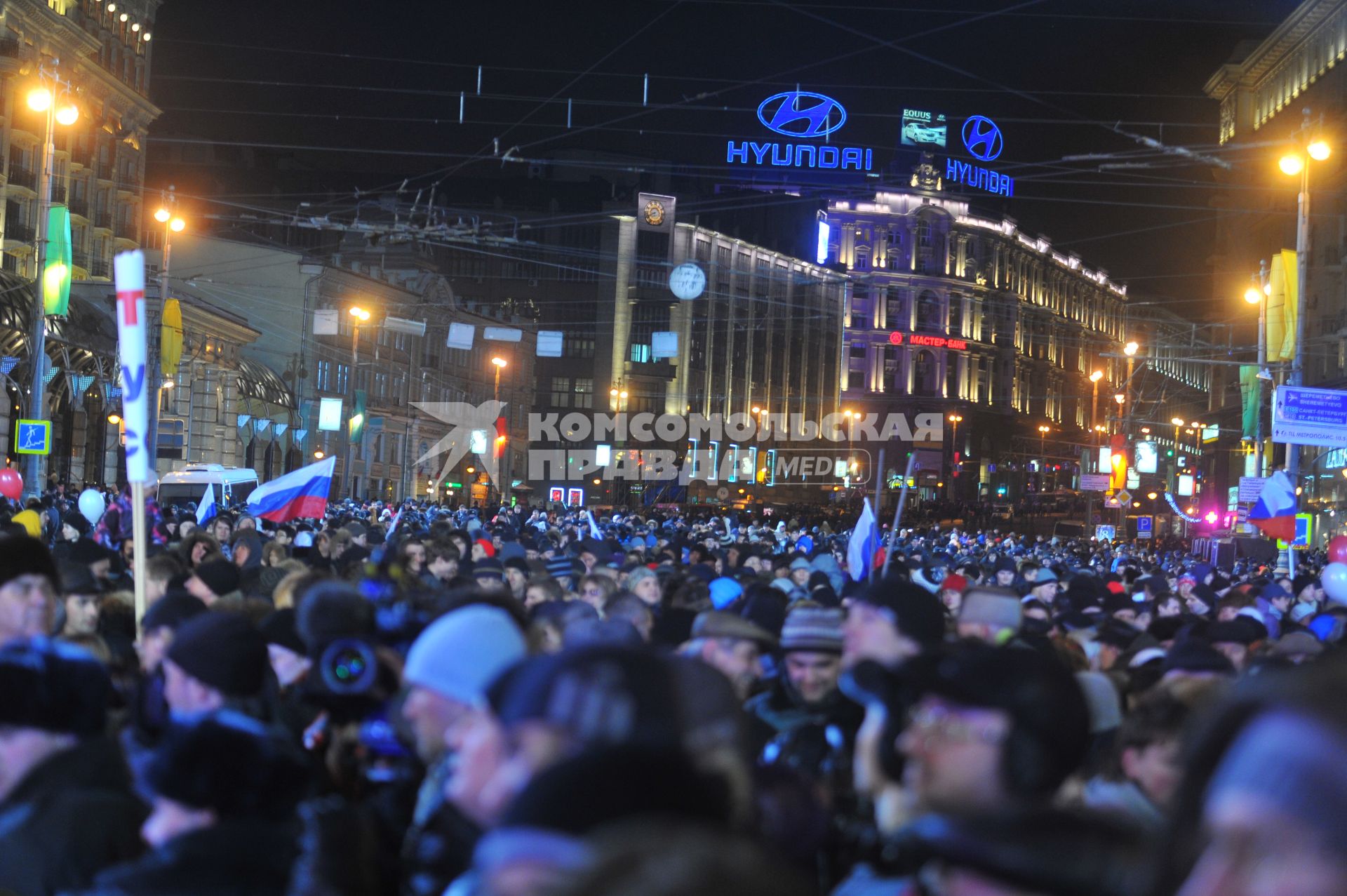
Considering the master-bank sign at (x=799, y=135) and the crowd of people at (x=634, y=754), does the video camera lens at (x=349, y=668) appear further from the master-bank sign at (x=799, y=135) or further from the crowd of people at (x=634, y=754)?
the master-bank sign at (x=799, y=135)

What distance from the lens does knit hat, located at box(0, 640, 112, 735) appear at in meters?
4.13

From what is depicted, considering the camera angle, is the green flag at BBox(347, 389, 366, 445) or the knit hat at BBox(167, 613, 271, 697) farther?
the green flag at BBox(347, 389, 366, 445)

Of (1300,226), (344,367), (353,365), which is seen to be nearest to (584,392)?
(344,367)

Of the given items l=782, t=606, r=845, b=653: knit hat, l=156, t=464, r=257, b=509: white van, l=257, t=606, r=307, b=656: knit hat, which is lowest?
l=156, t=464, r=257, b=509: white van

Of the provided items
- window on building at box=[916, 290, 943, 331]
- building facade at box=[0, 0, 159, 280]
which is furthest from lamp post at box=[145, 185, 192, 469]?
window on building at box=[916, 290, 943, 331]

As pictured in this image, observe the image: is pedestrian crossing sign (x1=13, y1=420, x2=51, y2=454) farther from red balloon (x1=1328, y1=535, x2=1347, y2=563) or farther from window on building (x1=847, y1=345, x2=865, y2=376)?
window on building (x1=847, y1=345, x2=865, y2=376)

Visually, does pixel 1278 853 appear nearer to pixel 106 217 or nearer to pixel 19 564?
pixel 19 564

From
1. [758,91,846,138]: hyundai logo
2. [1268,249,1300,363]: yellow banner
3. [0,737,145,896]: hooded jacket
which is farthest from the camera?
[758,91,846,138]: hyundai logo

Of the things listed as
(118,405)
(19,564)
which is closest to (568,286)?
(118,405)

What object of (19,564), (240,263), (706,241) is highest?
(706,241)

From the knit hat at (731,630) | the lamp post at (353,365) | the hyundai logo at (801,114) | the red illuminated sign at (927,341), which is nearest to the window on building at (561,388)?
the lamp post at (353,365)

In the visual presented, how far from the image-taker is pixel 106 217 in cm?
6331

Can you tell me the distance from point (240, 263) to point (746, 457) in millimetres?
37238

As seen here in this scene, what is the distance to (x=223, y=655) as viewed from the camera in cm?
491
